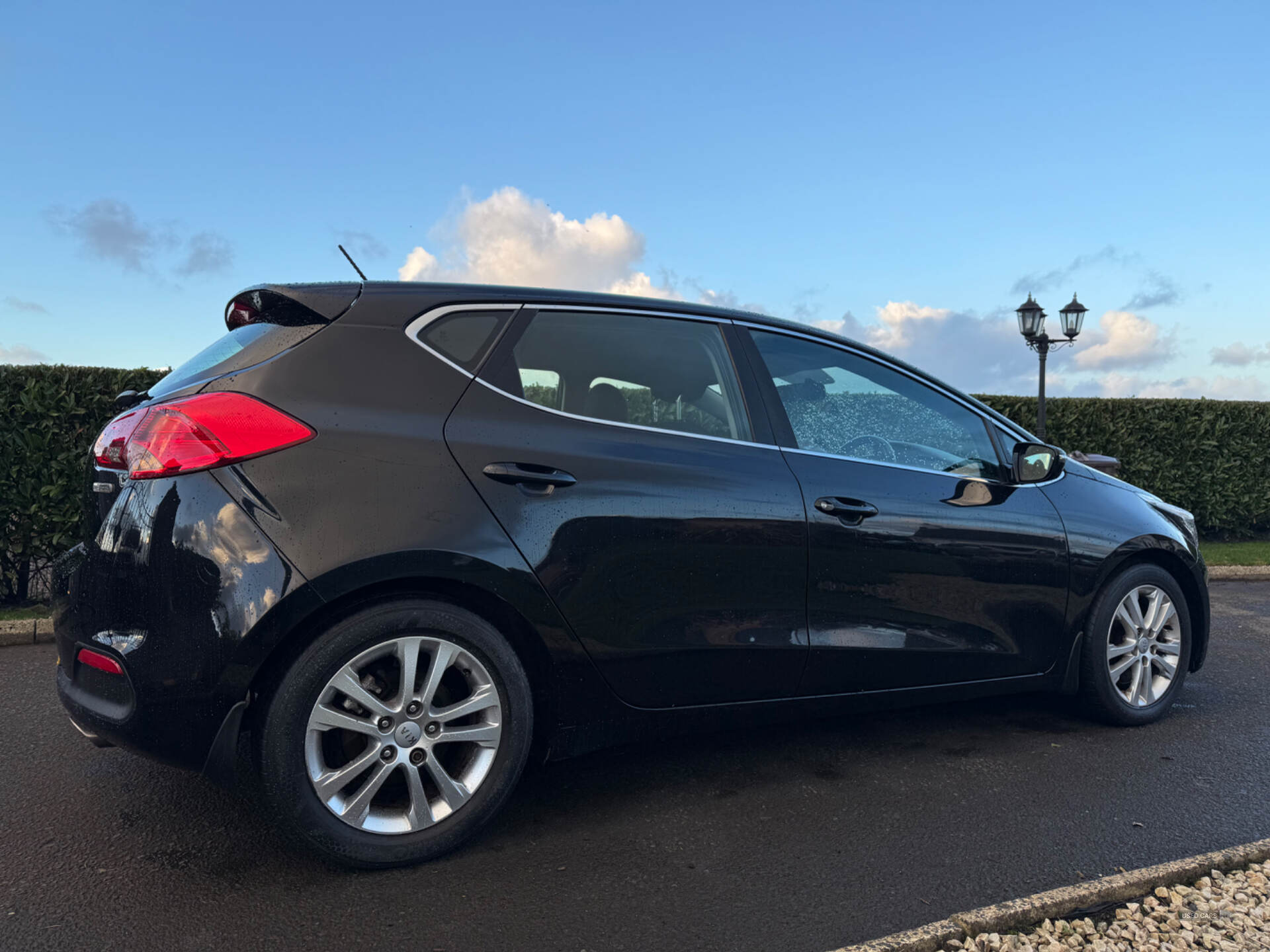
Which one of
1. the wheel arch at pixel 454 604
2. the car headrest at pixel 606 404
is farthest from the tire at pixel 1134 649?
the wheel arch at pixel 454 604

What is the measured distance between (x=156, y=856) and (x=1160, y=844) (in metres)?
2.92

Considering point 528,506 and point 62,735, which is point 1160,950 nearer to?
point 528,506

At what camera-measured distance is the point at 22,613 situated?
234 inches

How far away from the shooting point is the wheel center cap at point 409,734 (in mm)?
2434

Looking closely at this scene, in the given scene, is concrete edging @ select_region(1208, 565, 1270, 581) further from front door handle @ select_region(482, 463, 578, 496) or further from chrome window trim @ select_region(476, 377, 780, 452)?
front door handle @ select_region(482, 463, 578, 496)

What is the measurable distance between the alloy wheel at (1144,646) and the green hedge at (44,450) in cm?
605

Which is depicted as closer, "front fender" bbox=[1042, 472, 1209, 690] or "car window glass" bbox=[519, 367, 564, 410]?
"car window glass" bbox=[519, 367, 564, 410]

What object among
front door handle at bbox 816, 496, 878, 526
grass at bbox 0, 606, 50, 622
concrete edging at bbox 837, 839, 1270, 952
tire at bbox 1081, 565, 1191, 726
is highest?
front door handle at bbox 816, 496, 878, 526

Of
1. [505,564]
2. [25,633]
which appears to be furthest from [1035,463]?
[25,633]

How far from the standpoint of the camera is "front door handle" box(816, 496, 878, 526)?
304cm

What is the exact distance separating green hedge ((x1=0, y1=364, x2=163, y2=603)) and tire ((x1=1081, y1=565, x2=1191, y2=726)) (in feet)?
19.6

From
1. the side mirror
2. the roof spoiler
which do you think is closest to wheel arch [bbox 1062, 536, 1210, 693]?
the side mirror

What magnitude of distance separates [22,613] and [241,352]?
463 cm

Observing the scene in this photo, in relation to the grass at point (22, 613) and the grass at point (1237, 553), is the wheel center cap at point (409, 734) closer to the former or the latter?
the grass at point (22, 613)
